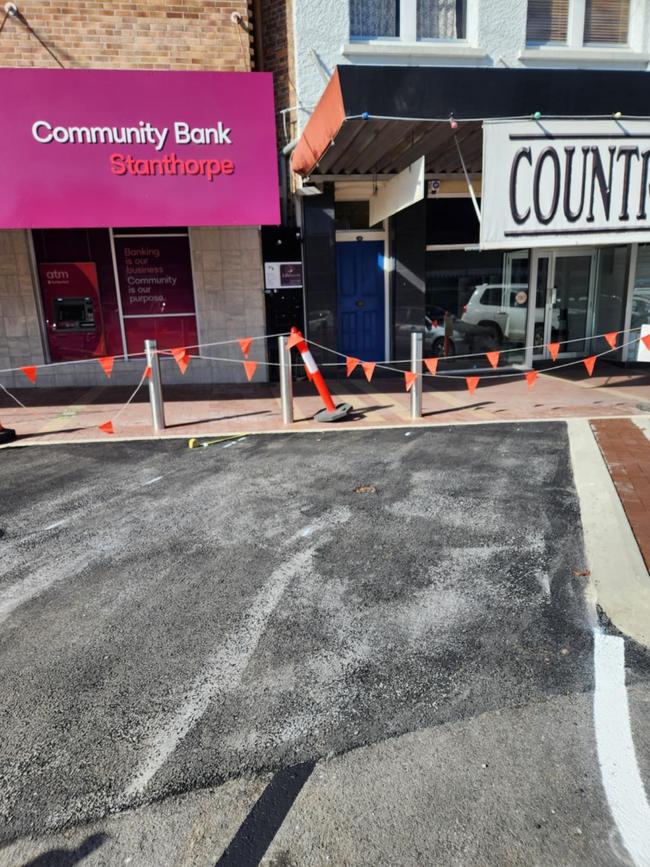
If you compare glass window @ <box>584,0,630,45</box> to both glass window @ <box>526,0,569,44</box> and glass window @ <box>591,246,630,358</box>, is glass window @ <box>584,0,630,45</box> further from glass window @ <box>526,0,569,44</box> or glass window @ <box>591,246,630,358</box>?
glass window @ <box>591,246,630,358</box>

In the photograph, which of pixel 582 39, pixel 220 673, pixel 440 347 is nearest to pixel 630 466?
pixel 220 673

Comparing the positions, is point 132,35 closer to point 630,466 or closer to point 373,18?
point 373,18

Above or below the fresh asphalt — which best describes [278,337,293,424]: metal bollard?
above

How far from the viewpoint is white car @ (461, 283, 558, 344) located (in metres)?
12.4

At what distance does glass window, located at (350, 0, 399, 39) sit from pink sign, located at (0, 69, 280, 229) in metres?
2.74

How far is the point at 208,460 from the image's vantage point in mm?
6977

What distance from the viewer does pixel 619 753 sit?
259cm

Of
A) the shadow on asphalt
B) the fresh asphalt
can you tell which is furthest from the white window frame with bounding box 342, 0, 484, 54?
the shadow on asphalt

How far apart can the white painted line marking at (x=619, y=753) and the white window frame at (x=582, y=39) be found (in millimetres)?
11272

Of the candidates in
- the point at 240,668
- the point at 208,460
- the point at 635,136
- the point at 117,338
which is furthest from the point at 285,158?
the point at 240,668

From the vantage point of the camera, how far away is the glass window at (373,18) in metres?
10.6

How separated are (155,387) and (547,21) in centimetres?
979

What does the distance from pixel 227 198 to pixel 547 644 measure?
313 inches

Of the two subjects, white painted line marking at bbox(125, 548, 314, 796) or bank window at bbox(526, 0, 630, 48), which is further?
bank window at bbox(526, 0, 630, 48)
